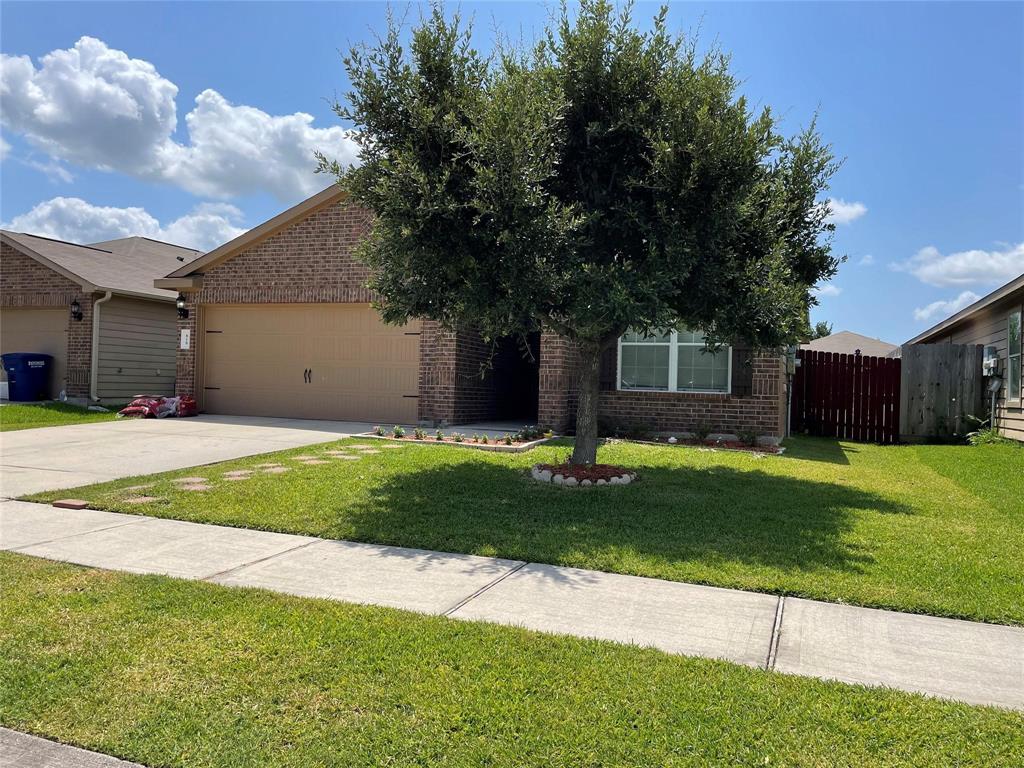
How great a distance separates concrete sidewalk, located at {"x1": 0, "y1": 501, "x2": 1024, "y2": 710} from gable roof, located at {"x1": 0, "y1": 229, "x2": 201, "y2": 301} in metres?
13.0

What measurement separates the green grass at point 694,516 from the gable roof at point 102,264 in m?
10.6

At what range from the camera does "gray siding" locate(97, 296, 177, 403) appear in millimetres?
16781

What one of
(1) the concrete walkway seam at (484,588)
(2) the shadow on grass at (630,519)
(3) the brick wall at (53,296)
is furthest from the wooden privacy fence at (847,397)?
(3) the brick wall at (53,296)

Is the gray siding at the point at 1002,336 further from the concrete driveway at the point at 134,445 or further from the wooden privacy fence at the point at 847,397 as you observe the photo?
the concrete driveway at the point at 134,445

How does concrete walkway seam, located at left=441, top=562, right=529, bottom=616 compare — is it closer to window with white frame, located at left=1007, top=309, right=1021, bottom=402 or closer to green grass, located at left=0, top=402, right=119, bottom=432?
green grass, located at left=0, top=402, right=119, bottom=432

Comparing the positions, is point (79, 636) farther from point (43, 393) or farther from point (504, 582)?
point (43, 393)

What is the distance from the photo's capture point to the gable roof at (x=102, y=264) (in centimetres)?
1653

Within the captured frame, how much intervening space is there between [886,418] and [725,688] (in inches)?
520

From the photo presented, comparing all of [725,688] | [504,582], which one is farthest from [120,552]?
[725,688]

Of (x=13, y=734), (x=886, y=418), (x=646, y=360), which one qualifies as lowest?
(x=13, y=734)

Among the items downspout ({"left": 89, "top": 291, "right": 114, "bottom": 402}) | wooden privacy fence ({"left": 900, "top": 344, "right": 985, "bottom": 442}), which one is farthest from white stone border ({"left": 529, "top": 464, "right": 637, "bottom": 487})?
downspout ({"left": 89, "top": 291, "right": 114, "bottom": 402})

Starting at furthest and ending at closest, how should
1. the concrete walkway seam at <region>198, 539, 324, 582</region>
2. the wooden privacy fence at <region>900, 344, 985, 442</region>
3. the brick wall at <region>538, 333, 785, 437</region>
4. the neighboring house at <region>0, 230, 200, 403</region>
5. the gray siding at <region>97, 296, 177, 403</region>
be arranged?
the gray siding at <region>97, 296, 177, 403</region>
the neighboring house at <region>0, 230, 200, 403</region>
the wooden privacy fence at <region>900, 344, 985, 442</region>
the brick wall at <region>538, 333, 785, 437</region>
the concrete walkway seam at <region>198, 539, 324, 582</region>

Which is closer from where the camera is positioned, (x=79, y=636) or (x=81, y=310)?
(x=79, y=636)

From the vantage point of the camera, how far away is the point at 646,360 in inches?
466
